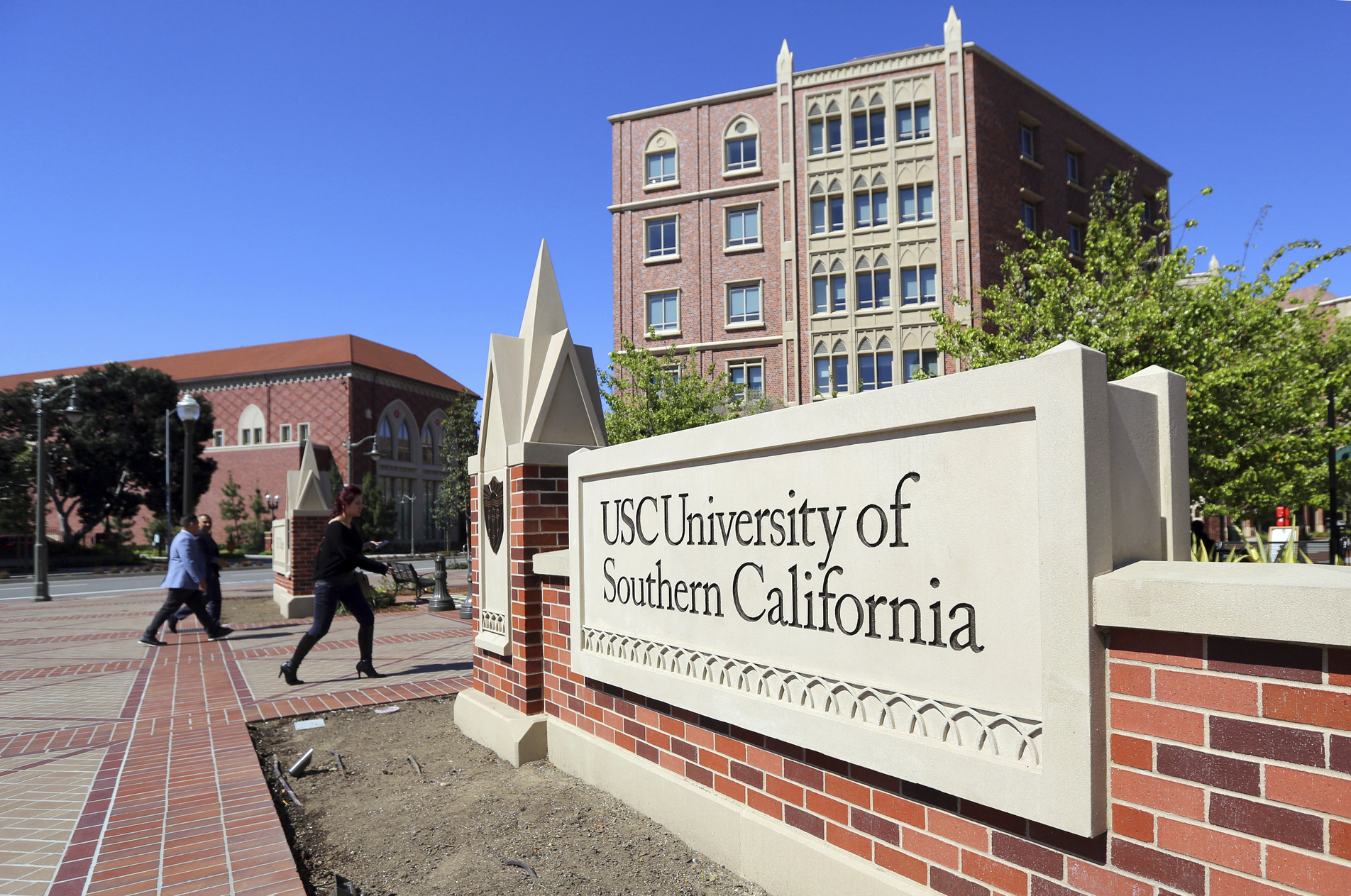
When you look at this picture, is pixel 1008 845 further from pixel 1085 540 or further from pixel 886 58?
pixel 886 58

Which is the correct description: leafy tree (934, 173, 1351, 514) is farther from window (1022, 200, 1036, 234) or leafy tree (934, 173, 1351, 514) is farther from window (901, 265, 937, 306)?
window (1022, 200, 1036, 234)

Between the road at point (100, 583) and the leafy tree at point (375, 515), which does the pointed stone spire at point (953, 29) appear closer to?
the road at point (100, 583)

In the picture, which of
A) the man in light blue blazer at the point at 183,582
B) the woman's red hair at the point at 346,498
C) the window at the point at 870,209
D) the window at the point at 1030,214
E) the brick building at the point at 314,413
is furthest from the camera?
the brick building at the point at 314,413

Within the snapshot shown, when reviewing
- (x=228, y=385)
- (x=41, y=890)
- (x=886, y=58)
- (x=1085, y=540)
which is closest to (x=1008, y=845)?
(x=1085, y=540)

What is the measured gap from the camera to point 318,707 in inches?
266

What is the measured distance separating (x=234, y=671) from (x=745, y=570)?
732cm

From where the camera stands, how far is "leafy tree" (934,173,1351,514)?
13930 millimetres

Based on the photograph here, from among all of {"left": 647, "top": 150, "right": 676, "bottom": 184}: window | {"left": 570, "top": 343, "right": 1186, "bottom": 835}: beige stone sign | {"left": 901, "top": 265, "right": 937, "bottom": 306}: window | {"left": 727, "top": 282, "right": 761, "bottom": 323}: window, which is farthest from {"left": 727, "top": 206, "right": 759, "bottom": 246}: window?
{"left": 570, "top": 343, "right": 1186, "bottom": 835}: beige stone sign

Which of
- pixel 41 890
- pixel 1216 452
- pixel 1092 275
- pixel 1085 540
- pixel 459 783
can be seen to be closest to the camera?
pixel 1085 540

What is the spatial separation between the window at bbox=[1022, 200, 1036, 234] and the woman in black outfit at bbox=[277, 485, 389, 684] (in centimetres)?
3358

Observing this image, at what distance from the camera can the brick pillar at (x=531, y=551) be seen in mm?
5402

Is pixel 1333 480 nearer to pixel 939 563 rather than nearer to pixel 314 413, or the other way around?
pixel 939 563

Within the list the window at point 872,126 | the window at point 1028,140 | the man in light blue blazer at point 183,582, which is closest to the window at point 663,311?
the window at point 872,126

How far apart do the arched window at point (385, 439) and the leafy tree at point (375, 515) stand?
22.5ft
